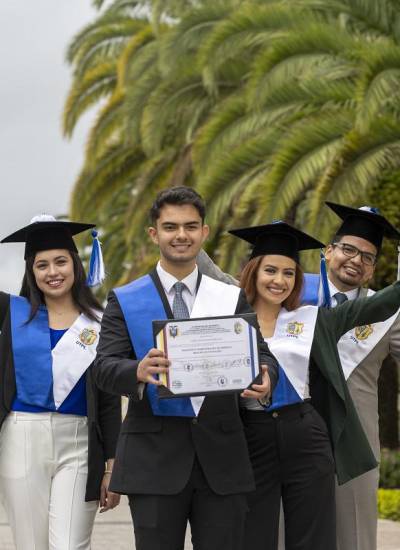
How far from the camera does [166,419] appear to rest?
5113mm

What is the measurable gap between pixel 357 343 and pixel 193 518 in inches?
68.3

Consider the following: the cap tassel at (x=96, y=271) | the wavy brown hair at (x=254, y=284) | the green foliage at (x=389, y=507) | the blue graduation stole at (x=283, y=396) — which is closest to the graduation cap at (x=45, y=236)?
the cap tassel at (x=96, y=271)

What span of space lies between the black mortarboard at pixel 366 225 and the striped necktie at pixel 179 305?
5.14ft

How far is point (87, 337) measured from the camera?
594 cm

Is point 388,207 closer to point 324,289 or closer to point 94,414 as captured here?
point 324,289

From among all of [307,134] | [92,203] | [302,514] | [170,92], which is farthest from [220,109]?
[302,514]

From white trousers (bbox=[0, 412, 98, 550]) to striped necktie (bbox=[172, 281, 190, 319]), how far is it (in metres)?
0.89

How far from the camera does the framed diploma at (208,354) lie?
4.86 m

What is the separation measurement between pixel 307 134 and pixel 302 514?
9.07 m

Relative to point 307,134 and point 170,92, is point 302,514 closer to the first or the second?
point 307,134

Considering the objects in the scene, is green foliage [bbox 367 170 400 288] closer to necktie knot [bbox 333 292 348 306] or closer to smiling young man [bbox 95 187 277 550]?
necktie knot [bbox 333 292 348 306]

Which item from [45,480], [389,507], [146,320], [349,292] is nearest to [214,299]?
[146,320]

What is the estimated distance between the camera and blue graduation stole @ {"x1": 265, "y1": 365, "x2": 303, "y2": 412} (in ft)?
19.0

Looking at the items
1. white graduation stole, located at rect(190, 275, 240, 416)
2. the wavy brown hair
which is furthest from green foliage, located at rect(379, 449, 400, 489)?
white graduation stole, located at rect(190, 275, 240, 416)
